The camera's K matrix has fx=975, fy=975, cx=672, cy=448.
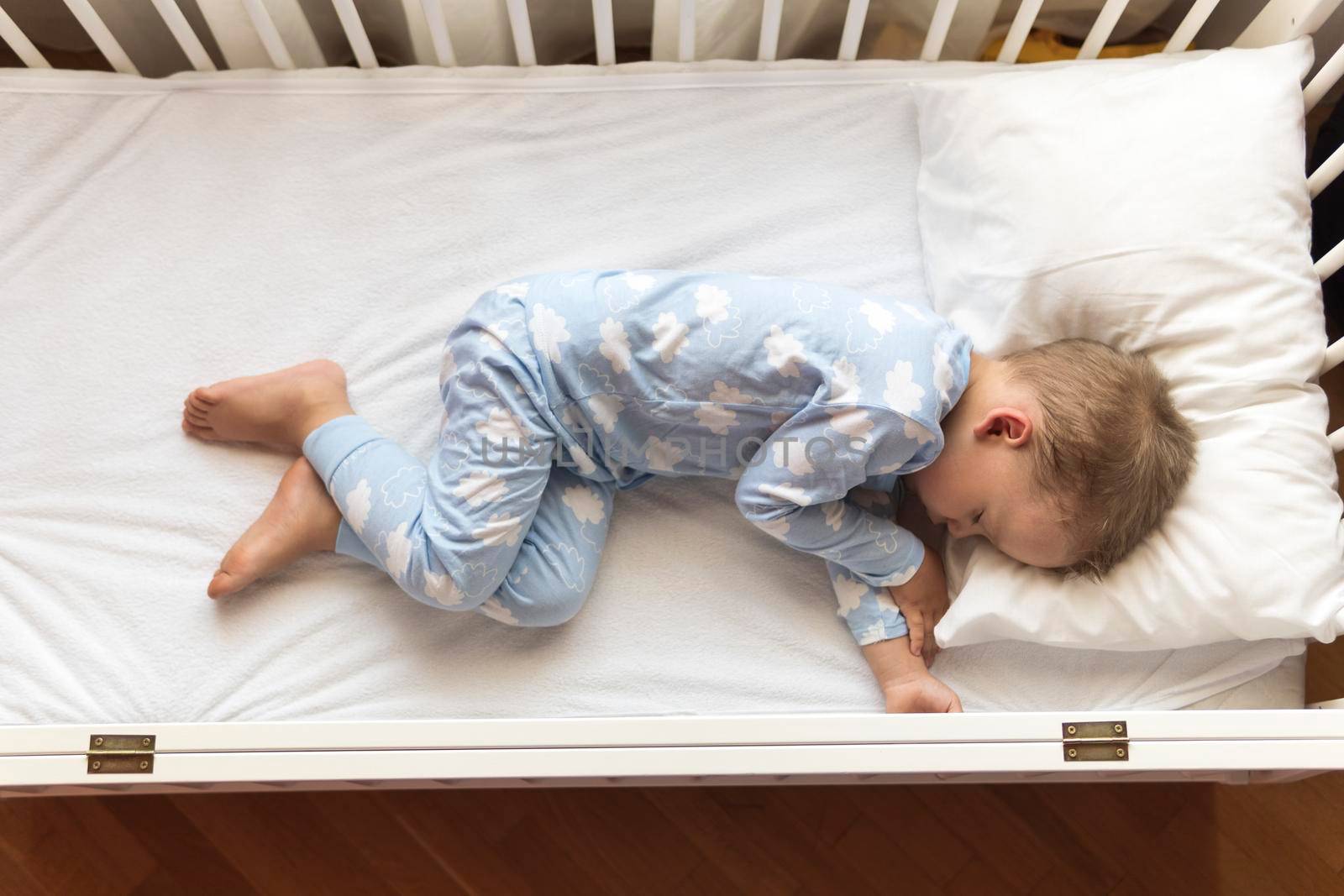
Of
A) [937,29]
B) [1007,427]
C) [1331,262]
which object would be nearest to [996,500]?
[1007,427]

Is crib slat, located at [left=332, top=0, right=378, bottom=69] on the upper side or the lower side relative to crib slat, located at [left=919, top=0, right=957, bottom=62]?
upper

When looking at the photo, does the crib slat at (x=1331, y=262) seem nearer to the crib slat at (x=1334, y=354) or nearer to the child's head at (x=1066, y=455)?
the crib slat at (x=1334, y=354)

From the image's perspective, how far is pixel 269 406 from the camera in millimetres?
1100

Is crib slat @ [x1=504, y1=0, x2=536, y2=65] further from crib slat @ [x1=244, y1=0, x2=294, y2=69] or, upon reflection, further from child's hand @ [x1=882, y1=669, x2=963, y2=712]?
child's hand @ [x1=882, y1=669, x2=963, y2=712]

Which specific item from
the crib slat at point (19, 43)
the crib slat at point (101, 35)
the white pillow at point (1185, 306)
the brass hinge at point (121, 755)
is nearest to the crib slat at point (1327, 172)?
the white pillow at point (1185, 306)

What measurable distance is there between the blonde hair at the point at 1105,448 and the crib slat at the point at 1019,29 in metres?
0.48

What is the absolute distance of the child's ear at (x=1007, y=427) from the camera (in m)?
0.93

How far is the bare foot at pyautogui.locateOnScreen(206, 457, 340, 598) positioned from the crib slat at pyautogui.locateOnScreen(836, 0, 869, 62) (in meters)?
0.84

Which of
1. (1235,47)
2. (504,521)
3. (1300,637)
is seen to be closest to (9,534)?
(504,521)

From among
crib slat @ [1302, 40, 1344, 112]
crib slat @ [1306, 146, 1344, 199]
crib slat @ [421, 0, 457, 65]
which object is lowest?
crib slat @ [1306, 146, 1344, 199]

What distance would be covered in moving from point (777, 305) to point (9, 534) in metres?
0.89

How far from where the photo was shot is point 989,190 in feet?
3.66

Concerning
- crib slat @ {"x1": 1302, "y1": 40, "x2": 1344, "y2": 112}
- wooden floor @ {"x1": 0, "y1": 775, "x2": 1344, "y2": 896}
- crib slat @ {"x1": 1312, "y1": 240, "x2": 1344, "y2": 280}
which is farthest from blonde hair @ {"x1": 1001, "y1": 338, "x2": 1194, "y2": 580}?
wooden floor @ {"x1": 0, "y1": 775, "x2": 1344, "y2": 896}

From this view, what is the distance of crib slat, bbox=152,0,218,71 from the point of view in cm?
116
